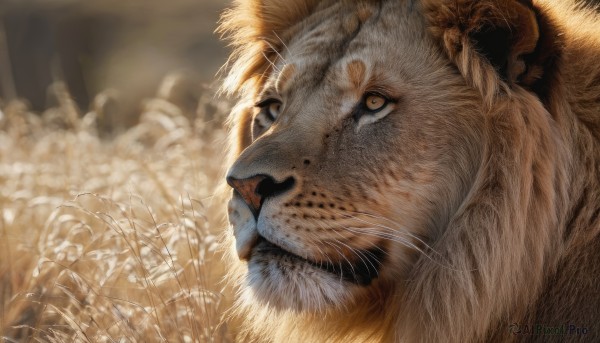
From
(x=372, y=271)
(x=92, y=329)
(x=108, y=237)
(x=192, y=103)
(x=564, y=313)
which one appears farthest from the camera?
(x=192, y=103)

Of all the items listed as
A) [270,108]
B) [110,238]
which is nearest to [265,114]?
[270,108]

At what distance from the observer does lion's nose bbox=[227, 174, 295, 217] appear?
3.14 metres

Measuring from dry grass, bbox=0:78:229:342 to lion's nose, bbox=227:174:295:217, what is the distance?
646 millimetres

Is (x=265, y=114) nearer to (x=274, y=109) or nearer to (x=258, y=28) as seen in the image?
(x=274, y=109)

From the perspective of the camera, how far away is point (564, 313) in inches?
122

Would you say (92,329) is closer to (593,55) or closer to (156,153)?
(593,55)

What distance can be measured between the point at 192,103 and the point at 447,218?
11361mm

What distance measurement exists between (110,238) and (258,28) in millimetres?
1398

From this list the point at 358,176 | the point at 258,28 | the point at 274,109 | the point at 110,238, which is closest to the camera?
the point at 358,176

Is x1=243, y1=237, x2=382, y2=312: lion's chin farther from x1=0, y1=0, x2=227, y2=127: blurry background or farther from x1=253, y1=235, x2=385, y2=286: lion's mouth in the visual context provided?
x1=0, y1=0, x2=227, y2=127: blurry background

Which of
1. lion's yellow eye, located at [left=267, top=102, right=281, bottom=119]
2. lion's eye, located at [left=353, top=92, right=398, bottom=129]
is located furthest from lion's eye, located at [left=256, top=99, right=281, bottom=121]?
lion's eye, located at [left=353, top=92, right=398, bottom=129]

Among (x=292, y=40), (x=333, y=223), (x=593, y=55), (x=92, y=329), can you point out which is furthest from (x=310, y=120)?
(x=92, y=329)

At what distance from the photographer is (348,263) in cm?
327

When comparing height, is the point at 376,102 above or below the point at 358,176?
above
